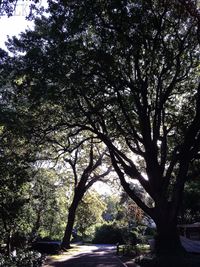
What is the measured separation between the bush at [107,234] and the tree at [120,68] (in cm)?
4167

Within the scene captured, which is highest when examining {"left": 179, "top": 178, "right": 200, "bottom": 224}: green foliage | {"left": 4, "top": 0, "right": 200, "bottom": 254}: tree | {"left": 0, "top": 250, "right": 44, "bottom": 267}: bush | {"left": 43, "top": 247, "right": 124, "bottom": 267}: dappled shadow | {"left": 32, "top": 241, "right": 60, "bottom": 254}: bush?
{"left": 179, "top": 178, "right": 200, "bottom": 224}: green foliage

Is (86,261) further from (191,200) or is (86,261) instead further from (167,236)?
(191,200)

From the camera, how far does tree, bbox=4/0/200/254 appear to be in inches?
593

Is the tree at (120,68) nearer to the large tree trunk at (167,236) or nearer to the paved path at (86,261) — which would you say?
the large tree trunk at (167,236)

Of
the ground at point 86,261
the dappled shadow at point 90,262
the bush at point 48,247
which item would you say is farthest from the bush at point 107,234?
the dappled shadow at point 90,262

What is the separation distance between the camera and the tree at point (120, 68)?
15070 millimetres

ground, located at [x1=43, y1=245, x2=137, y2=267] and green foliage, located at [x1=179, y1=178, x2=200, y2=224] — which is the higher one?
green foliage, located at [x1=179, y1=178, x2=200, y2=224]

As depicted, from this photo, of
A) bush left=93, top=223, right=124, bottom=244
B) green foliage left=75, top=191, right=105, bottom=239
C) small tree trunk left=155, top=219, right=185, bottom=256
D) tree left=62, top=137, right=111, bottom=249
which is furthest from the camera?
bush left=93, top=223, right=124, bottom=244

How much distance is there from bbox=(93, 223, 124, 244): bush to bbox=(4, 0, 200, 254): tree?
137 ft

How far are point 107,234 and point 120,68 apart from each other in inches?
1892

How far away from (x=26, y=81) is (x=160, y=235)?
9.52m

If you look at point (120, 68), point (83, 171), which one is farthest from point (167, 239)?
point (83, 171)

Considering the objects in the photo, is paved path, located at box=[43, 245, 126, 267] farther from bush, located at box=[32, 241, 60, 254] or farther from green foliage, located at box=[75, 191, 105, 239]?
green foliage, located at box=[75, 191, 105, 239]

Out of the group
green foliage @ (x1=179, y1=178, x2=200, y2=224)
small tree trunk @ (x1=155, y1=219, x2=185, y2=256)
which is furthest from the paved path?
green foliage @ (x1=179, y1=178, x2=200, y2=224)
